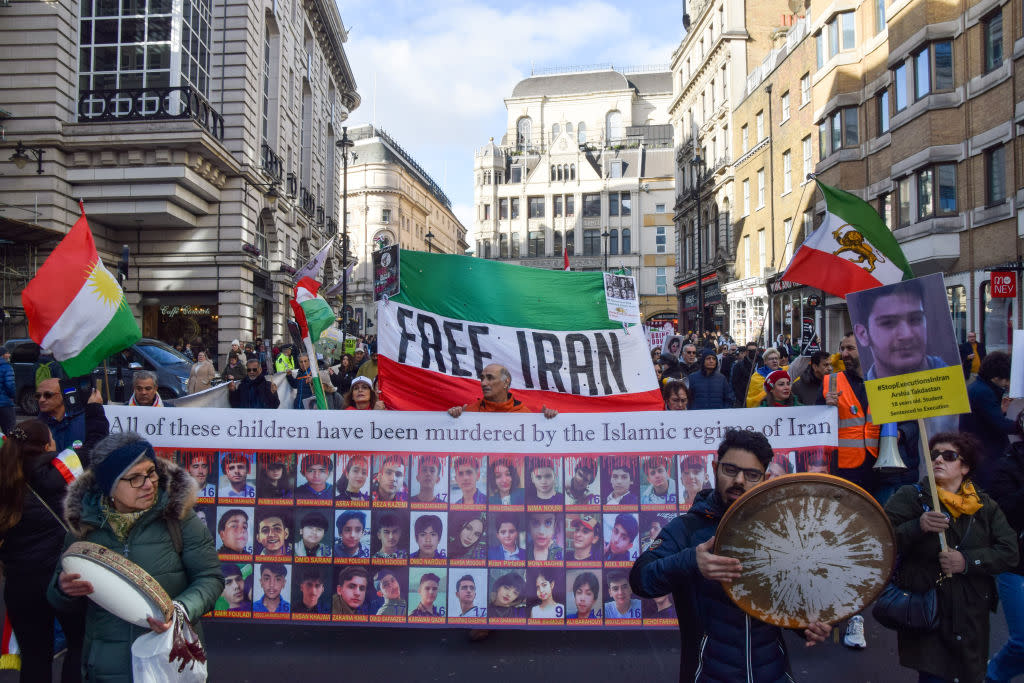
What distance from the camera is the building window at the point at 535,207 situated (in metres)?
79.2

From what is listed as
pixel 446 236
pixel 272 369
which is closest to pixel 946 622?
pixel 272 369

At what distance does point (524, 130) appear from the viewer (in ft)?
290

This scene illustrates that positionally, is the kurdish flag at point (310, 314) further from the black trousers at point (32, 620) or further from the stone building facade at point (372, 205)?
the stone building facade at point (372, 205)

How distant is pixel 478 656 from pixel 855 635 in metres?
2.50

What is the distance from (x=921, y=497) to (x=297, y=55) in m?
37.1

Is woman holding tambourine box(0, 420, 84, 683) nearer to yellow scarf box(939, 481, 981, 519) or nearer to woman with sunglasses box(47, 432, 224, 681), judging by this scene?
woman with sunglasses box(47, 432, 224, 681)

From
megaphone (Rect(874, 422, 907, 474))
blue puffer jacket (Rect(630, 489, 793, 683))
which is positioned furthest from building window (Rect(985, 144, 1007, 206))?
blue puffer jacket (Rect(630, 489, 793, 683))

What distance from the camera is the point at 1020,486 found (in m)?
4.15

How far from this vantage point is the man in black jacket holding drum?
8.31 feet

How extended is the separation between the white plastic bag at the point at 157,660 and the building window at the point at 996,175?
21.3 meters

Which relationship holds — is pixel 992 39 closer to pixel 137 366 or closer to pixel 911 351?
pixel 911 351

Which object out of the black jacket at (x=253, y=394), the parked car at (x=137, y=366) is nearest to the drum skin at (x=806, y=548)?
the black jacket at (x=253, y=394)

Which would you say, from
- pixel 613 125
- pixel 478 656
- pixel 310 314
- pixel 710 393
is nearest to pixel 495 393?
pixel 478 656

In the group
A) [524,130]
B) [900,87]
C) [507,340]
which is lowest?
[507,340]
